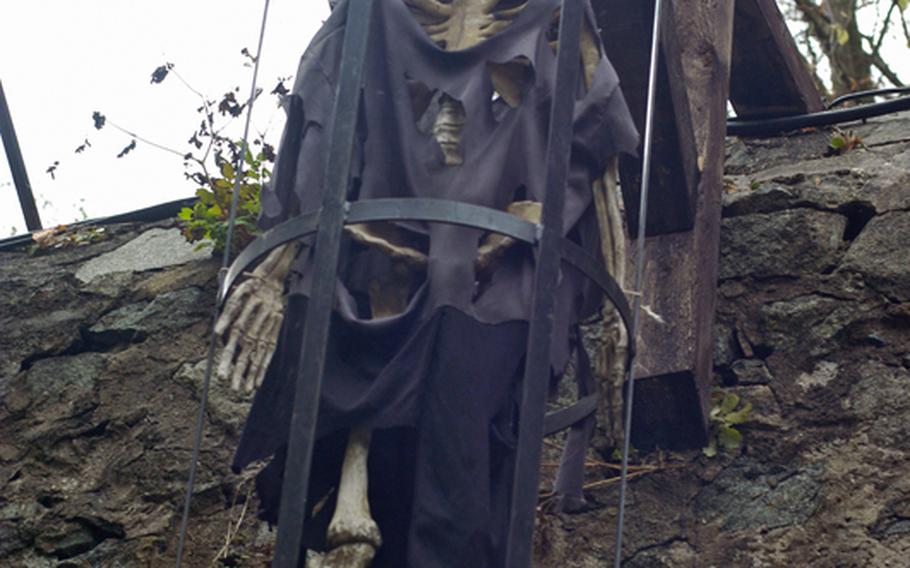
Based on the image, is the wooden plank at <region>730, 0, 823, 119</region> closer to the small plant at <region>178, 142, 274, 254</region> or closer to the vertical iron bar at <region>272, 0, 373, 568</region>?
the small plant at <region>178, 142, 274, 254</region>

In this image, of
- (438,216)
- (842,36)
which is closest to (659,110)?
(438,216)

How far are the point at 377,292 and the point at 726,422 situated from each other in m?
1.40

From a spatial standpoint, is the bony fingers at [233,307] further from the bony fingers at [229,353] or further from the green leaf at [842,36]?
the green leaf at [842,36]

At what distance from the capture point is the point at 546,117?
12.5ft

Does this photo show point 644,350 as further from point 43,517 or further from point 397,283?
point 43,517

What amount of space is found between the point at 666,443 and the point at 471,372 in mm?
1419

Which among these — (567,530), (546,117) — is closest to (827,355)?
(567,530)

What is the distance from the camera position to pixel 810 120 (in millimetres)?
5918

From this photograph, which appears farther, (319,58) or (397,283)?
(319,58)

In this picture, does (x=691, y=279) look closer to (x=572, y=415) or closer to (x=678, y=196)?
(x=678, y=196)

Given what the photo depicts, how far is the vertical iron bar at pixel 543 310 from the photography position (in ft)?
10.3

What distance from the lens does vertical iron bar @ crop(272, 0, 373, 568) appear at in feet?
10.1

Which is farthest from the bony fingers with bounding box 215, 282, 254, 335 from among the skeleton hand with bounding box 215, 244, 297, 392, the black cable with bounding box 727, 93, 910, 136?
the black cable with bounding box 727, 93, 910, 136

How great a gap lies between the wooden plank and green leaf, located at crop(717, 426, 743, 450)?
5.56 ft
